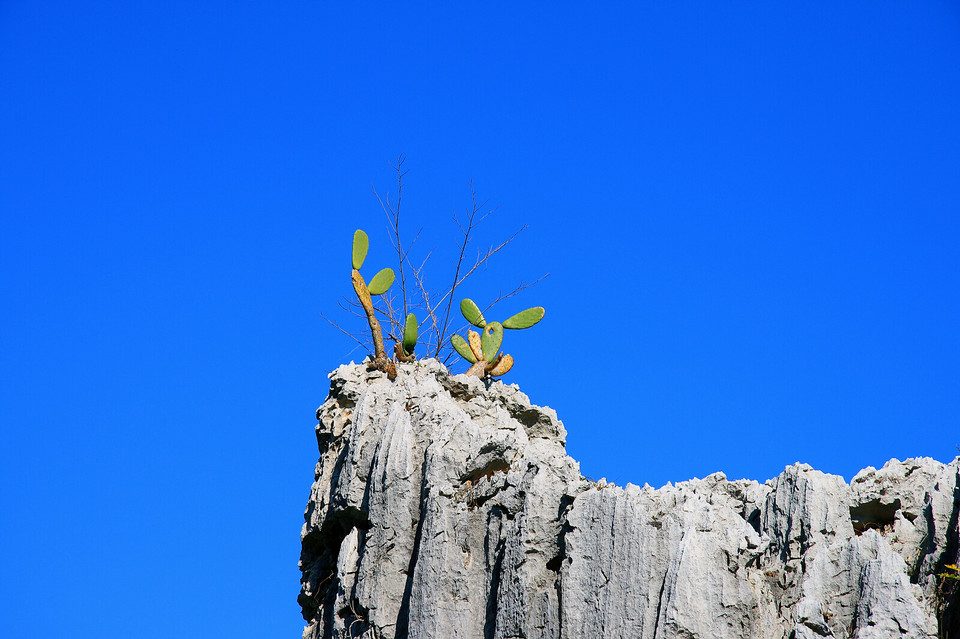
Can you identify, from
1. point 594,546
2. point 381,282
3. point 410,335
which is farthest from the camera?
point 381,282

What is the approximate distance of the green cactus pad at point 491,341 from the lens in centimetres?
1155

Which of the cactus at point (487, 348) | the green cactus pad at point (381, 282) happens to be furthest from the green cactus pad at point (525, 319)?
the green cactus pad at point (381, 282)

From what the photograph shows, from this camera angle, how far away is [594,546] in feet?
26.2

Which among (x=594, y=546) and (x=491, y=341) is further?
(x=491, y=341)

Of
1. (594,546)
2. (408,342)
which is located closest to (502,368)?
(408,342)

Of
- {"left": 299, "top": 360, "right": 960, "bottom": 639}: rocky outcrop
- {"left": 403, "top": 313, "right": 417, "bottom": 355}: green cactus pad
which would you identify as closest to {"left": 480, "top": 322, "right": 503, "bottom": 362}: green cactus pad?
{"left": 403, "top": 313, "right": 417, "bottom": 355}: green cactus pad

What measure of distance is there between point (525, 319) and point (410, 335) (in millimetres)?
1413

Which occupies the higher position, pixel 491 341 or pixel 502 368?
pixel 491 341

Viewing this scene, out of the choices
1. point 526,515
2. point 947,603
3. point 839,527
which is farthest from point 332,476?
point 947,603

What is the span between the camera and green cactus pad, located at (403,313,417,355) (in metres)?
11.5

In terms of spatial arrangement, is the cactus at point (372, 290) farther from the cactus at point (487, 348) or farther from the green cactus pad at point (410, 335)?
the cactus at point (487, 348)

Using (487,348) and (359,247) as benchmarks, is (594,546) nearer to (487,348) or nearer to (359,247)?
(487,348)

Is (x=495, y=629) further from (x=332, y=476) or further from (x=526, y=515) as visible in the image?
(x=332, y=476)

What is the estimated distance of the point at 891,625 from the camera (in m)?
7.04
